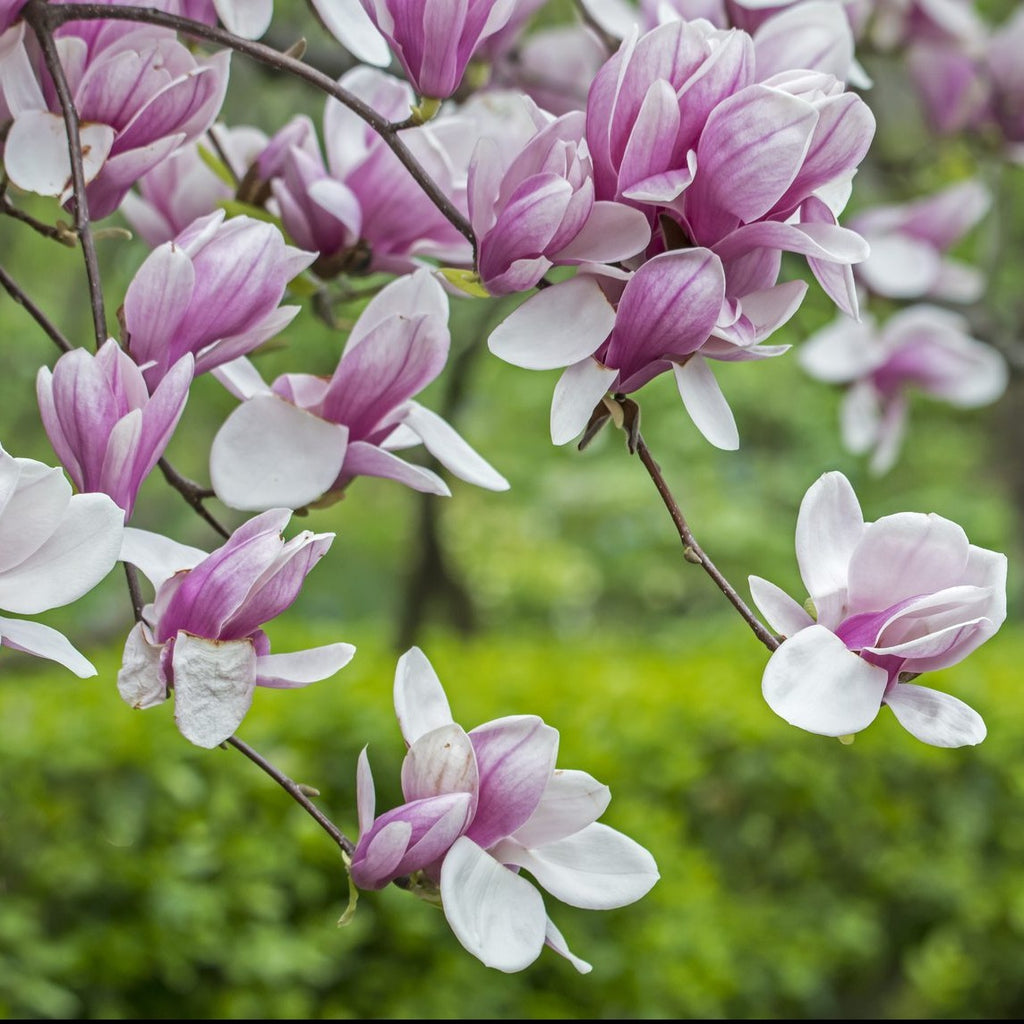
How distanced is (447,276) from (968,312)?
108 cm

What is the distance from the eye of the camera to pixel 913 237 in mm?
1288

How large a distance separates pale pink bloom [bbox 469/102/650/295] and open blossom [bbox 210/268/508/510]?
46 mm

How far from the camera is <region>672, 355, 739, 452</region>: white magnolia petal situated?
19.3 inches

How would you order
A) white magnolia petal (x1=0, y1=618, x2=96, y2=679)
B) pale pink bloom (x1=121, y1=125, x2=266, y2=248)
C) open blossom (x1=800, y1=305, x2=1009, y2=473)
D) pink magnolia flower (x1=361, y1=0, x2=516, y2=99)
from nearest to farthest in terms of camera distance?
white magnolia petal (x1=0, y1=618, x2=96, y2=679) → pink magnolia flower (x1=361, y1=0, x2=516, y2=99) → pale pink bloom (x1=121, y1=125, x2=266, y2=248) → open blossom (x1=800, y1=305, x2=1009, y2=473)

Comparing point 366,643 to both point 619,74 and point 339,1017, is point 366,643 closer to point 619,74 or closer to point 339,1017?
point 339,1017

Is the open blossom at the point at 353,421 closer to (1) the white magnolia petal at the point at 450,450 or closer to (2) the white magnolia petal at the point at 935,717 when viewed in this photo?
(1) the white magnolia petal at the point at 450,450

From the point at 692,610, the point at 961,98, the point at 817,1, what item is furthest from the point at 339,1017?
the point at 692,610

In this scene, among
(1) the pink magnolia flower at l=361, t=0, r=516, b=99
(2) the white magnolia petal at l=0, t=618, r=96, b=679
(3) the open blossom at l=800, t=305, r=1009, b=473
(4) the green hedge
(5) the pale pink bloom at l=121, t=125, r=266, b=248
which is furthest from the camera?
(4) the green hedge

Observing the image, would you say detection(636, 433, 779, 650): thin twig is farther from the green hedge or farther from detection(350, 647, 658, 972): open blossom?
the green hedge

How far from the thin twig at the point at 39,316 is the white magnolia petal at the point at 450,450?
0.13m

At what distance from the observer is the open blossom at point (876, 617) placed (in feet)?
1.40

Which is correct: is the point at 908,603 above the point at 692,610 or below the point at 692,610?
above

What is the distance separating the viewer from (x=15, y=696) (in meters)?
2.38

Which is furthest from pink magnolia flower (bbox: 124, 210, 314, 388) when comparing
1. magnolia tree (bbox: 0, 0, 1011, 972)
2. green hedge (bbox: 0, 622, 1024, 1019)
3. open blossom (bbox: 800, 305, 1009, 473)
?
green hedge (bbox: 0, 622, 1024, 1019)
